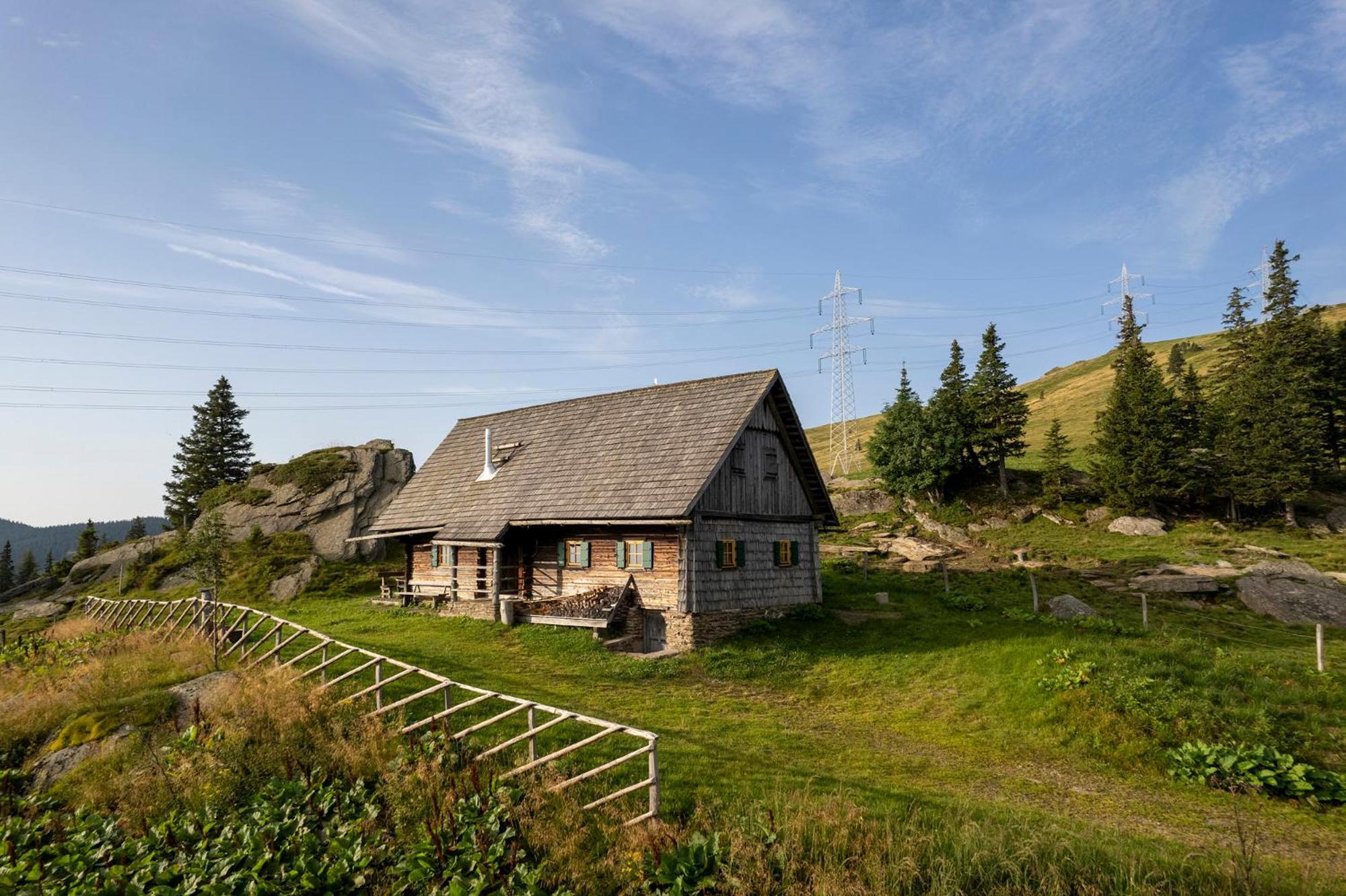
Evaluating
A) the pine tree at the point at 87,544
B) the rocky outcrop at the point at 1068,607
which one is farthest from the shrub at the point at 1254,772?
the pine tree at the point at 87,544

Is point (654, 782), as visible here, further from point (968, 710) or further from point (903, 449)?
point (903, 449)

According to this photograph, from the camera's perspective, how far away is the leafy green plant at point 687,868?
24.3 ft

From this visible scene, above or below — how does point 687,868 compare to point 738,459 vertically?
below

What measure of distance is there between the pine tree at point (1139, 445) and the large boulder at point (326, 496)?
42367 millimetres

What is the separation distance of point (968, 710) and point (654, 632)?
→ 944cm

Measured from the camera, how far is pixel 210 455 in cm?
5278

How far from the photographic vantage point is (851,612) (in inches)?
974

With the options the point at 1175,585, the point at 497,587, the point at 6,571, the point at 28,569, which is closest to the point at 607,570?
the point at 497,587

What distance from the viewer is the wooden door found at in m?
21.2

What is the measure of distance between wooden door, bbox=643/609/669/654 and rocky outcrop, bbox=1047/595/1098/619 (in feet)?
43.8

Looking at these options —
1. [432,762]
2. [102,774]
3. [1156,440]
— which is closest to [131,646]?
[102,774]

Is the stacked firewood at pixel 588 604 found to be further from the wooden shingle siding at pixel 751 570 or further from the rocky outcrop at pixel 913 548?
the rocky outcrop at pixel 913 548

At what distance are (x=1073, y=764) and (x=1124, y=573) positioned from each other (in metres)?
22.7

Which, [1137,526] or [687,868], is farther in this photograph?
[1137,526]
